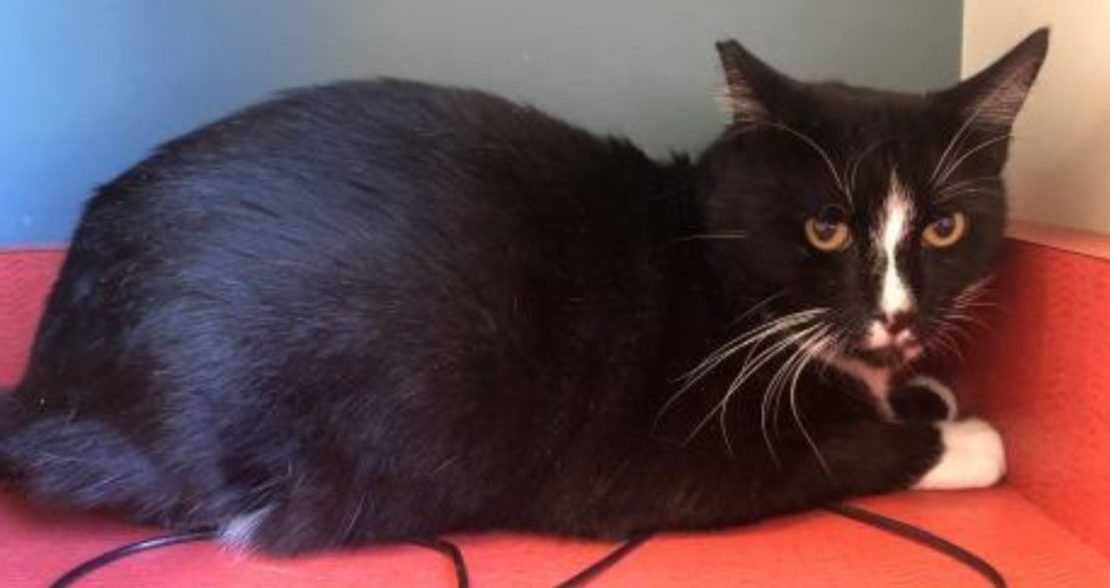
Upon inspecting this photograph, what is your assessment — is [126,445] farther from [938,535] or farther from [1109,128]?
[1109,128]

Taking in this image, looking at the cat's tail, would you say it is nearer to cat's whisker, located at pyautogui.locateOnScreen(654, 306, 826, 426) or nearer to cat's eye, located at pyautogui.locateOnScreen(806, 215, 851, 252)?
cat's whisker, located at pyautogui.locateOnScreen(654, 306, 826, 426)

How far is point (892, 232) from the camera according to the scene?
0.89 metres

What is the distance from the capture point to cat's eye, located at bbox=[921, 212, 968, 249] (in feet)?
2.99

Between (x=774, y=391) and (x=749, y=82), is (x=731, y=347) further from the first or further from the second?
(x=749, y=82)

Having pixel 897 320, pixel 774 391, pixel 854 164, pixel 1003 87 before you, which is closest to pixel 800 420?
pixel 774 391

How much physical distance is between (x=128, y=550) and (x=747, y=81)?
68cm

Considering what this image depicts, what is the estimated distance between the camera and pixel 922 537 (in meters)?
0.89

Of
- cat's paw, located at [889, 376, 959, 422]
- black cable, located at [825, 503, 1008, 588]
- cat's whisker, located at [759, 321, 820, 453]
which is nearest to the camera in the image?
black cable, located at [825, 503, 1008, 588]

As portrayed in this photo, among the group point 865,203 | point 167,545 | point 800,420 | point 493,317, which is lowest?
point 167,545

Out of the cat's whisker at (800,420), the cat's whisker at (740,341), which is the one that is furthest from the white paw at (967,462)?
the cat's whisker at (740,341)

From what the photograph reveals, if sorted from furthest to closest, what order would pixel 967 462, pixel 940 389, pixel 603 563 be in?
pixel 940 389 < pixel 967 462 < pixel 603 563

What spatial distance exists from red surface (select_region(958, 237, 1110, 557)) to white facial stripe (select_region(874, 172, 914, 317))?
0.47 ft

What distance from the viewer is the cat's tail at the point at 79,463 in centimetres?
88

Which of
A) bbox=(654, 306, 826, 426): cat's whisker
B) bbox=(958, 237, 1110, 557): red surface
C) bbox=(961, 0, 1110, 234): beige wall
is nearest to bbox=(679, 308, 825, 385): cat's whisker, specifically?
bbox=(654, 306, 826, 426): cat's whisker
